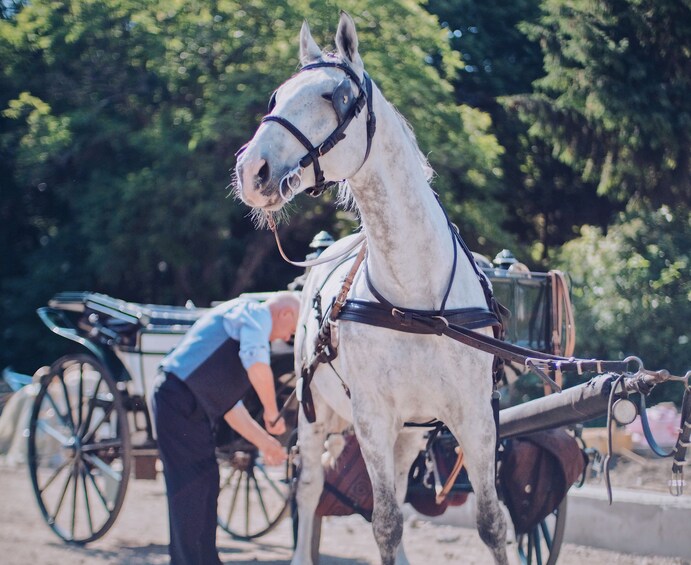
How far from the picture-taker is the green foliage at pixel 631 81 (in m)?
8.69

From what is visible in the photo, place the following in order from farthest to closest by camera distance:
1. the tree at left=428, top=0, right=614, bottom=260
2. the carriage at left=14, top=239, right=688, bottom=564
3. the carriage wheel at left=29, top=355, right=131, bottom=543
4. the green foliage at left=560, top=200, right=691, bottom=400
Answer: the tree at left=428, top=0, right=614, bottom=260 → the green foliage at left=560, top=200, right=691, bottom=400 → the carriage wheel at left=29, top=355, right=131, bottom=543 → the carriage at left=14, top=239, right=688, bottom=564

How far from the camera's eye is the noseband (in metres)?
3.51

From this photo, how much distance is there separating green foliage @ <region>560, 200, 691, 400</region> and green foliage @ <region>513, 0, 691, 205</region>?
0.51 metres

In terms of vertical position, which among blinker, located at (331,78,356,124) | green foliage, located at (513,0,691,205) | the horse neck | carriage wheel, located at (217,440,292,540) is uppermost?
green foliage, located at (513,0,691,205)

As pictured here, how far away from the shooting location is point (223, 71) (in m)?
13.0

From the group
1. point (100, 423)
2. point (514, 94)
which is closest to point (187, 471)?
point (100, 423)

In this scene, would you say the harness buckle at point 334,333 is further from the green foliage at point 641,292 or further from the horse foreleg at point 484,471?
the green foliage at point 641,292

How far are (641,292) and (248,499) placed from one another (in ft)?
15.9

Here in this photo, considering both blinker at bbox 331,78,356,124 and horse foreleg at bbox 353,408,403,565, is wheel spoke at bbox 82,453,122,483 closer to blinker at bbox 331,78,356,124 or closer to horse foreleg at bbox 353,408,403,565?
horse foreleg at bbox 353,408,403,565

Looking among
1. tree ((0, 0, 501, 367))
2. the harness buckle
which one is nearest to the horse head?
the harness buckle

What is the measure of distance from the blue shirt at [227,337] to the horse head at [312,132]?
5.43 ft

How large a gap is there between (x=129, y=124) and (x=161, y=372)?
898 centimetres

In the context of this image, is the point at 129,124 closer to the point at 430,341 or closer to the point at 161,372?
the point at 161,372

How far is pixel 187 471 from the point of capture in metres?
5.17
